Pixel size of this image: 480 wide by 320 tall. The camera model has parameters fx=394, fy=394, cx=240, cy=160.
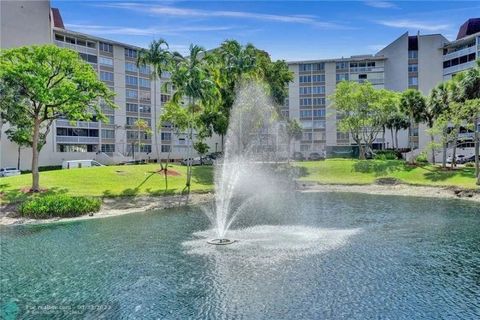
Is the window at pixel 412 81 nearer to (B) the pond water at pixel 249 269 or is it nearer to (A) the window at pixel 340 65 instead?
(A) the window at pixel 340 65

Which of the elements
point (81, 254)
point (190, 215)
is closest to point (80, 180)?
point (190, 215)

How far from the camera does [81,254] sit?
27141mm

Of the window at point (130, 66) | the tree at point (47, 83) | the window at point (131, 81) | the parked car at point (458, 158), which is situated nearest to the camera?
the tree at point (47, 83)

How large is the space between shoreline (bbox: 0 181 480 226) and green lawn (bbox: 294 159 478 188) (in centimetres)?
278

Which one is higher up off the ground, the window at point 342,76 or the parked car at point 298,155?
the window at point 342,76

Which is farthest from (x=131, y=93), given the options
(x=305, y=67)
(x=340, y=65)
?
(x=340, y=65)

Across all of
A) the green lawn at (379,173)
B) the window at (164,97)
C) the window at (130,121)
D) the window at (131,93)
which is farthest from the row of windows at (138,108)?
the green lawn at (379,173)

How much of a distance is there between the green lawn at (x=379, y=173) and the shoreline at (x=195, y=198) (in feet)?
9.14

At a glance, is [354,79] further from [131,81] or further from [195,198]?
[195,198]

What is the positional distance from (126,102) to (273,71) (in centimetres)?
4733

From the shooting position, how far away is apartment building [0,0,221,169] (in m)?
80.2

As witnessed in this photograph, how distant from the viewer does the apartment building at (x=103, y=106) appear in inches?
3159

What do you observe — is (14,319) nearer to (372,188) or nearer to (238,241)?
(238,241)

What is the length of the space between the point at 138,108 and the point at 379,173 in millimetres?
69168
